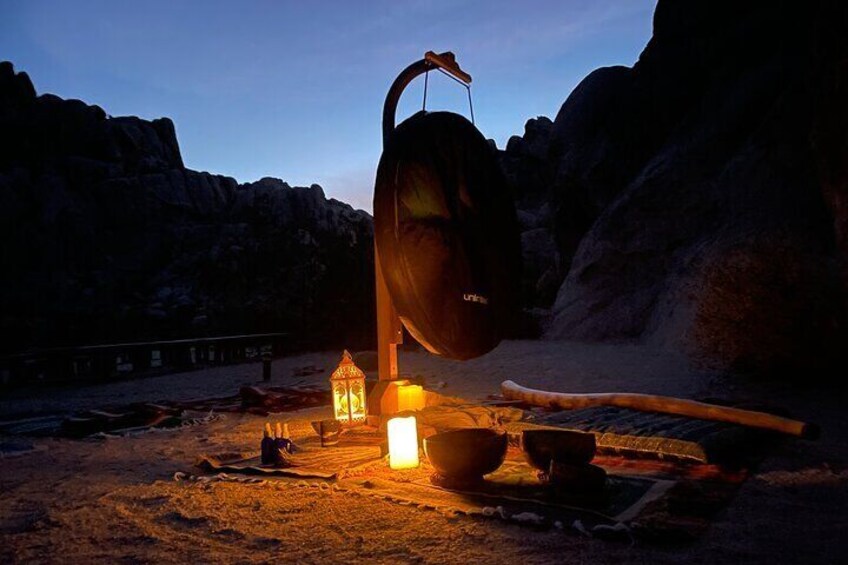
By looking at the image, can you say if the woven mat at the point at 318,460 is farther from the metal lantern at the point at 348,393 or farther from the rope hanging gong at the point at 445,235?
the rope hanging gong at the point at 445,235

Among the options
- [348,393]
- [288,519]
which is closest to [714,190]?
[348,393]

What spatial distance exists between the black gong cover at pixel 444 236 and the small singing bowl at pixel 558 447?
110cm

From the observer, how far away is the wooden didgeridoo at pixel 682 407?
4.20 metres

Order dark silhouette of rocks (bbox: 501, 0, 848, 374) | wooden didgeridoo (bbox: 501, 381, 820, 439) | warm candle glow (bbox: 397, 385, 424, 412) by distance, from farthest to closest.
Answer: dark silhouette of rocks (bbox: 501, 0, 848, 374) < warm candle glow (bbox: 397, 385, 424, 412) < wooden didgeridoo (bbox: 501, 381, 820, 439)

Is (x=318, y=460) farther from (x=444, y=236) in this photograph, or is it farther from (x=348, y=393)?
(x=444, y=236)

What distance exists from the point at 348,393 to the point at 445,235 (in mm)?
1683

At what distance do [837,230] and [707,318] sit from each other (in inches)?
87.1

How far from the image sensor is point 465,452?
3.47 metres

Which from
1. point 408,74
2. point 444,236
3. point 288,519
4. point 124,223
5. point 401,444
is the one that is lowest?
point 288,519

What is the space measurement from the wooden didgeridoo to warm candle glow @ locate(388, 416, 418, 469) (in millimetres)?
2212

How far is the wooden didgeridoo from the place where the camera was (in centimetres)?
420

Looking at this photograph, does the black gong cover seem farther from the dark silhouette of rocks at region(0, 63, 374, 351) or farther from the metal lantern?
the dark silhouette of rocks at region(0, 63, 374, 351)

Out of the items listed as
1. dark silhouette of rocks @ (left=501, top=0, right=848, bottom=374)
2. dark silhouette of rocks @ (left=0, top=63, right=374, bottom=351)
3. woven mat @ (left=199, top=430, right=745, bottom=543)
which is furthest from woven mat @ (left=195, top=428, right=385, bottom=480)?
dark silhouette of rocks @ (left=0, top=63, right=374, bottom=351)

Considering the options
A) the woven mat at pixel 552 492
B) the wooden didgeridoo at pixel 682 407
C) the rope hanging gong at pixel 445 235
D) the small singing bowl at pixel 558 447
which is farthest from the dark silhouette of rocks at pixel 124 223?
the small singing bowl at pixel 558 447
